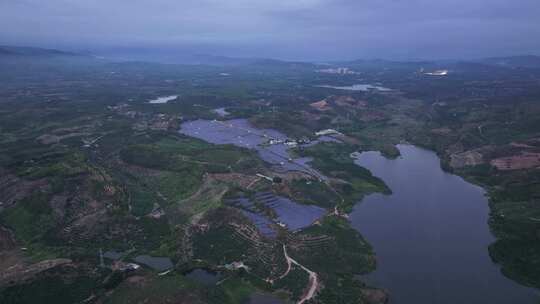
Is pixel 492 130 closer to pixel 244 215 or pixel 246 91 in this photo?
pixel 244 215

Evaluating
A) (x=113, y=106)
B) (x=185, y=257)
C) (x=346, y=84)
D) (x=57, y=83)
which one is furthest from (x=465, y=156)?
(x=57, y=83)

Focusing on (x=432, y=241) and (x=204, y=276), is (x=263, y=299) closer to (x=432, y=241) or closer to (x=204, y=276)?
(x=204, y=276)

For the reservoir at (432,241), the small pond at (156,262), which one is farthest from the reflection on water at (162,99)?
the small pond at (156,262)

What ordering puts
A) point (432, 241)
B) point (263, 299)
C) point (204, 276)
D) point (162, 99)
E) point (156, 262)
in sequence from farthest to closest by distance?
point (162, 99) < point (432, 241) < point (156, 262) < point (204, 276) < point (263, 299)

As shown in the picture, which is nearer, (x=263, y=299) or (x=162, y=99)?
(x=263, y=299)

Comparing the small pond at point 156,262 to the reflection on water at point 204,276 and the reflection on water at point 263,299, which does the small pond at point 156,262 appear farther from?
the reflection on water at point 263,299

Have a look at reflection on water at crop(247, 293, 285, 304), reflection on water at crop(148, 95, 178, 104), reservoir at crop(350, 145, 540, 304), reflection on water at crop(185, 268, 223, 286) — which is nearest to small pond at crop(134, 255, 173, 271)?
reflection on water at crop(185, 268, 223, 286)

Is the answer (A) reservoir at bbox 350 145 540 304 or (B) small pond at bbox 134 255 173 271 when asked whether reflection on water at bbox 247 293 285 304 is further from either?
(B) small pond at bbox 134 255 173 271

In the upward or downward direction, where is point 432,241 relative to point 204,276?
upward

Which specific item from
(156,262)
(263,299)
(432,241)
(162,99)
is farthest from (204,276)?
(162,99)
